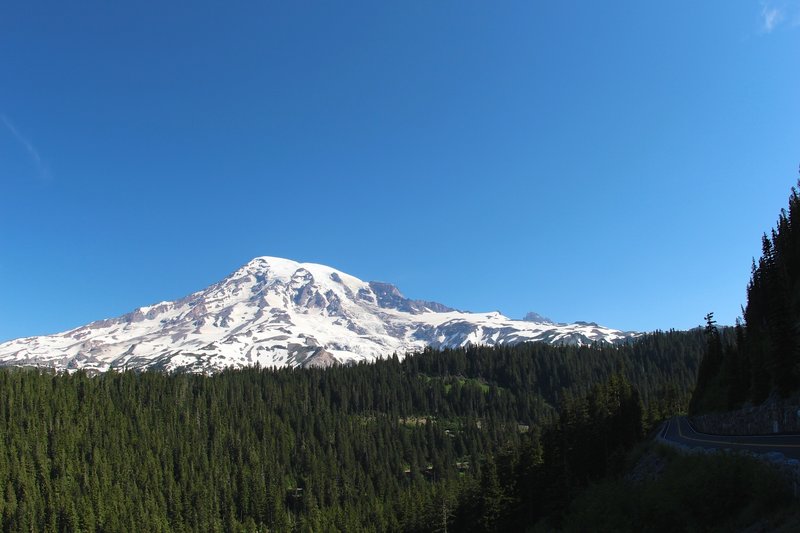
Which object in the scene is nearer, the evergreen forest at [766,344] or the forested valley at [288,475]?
the evergreen forest at [766,344]

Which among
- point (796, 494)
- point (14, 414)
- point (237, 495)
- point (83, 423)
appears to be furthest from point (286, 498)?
point (796, 494)

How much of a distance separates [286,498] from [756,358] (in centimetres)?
15774

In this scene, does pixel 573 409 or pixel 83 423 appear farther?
pixel 83 423

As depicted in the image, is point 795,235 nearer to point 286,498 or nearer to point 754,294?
point 754,294

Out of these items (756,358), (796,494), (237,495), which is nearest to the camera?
(796,494)

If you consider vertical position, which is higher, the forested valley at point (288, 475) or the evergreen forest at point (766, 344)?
the evergreen forest at point (766, 344)

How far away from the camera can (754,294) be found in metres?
91.4

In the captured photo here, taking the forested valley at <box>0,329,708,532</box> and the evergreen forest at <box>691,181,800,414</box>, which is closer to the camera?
the evergreen forest at <box>691,181,800,414</box>

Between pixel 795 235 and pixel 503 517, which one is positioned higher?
pixel 795 235

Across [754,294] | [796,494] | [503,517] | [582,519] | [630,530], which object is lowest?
[503,517]

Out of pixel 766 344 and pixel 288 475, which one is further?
pixel 288 475

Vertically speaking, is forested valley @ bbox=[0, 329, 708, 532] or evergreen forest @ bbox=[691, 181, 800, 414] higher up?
evergreen forest @ bbox=[691, 181, 800, 414]

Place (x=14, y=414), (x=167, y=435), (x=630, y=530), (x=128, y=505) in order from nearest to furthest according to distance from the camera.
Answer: (x=630, y=530) < (x=128, y=505) < (x=14, y=414) < (x=167, y=435)

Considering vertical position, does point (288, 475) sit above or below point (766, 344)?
below
